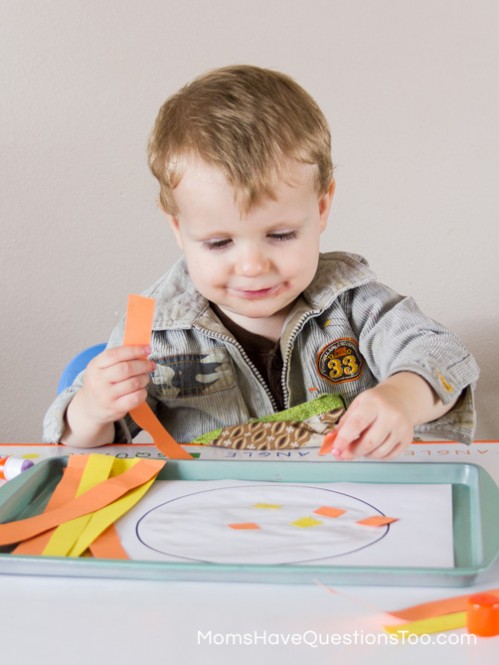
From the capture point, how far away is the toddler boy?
74 centimetres

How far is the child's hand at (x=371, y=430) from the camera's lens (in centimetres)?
59

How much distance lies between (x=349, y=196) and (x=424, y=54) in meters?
0.27

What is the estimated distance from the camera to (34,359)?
5.39 feet

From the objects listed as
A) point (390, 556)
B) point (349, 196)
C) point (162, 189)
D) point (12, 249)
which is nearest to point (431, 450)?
point (390, 556)

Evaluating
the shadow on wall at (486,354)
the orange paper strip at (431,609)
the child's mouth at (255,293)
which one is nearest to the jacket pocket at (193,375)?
the child's mouth at (255,293)

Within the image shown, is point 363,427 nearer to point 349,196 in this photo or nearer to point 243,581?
point 243,581

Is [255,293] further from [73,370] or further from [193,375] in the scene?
[73,370]

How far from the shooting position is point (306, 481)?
616 mm

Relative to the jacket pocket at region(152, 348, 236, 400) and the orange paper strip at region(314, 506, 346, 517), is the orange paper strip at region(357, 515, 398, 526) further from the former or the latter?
the jacket pocket at region(152, 348, 236, 400)

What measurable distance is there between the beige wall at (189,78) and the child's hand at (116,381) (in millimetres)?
847

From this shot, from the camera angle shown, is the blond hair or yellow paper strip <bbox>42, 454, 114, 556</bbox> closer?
yellow paper strip <bbox>42, 454, 114, 556</bbox>

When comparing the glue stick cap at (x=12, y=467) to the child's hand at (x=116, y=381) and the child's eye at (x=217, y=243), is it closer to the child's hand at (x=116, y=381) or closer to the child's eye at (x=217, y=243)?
the child's hand at (x=116, y=381)

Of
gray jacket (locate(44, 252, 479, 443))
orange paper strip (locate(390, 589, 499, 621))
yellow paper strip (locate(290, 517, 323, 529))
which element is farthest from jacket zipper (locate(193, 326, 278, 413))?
orange paper strip (locate(390, 589, 499, 621))

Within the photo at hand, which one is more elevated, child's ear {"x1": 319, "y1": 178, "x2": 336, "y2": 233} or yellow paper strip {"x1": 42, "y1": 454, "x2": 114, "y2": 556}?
child's ear {"x1": 319, "y1": 178, "x2": 336, "y2": 233}
